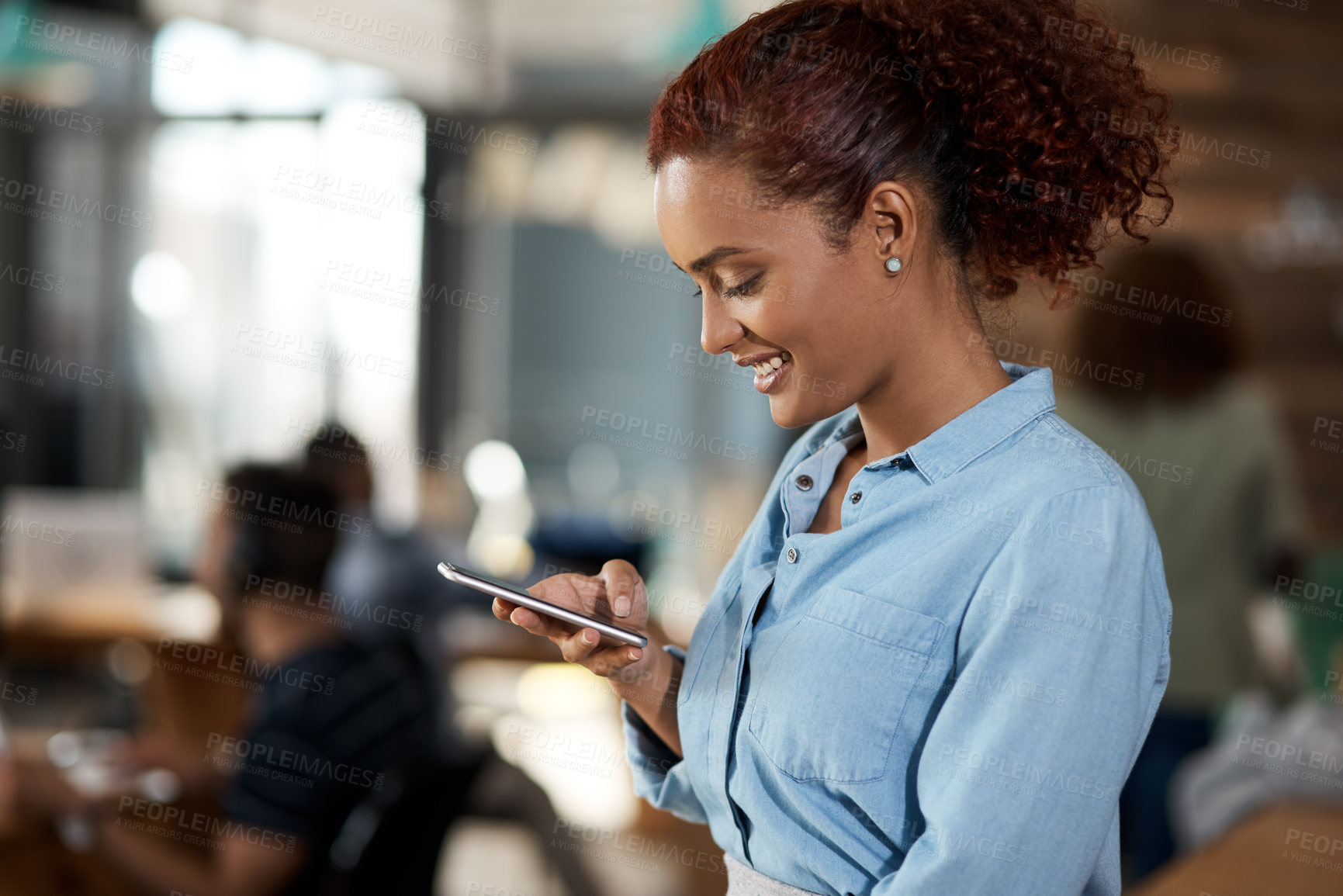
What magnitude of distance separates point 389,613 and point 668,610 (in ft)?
5.06

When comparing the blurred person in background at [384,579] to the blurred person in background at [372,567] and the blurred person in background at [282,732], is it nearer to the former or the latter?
the blurred person in background at [372,567]

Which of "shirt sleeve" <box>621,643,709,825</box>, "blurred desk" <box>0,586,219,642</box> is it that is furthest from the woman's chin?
"blurred desk" <box>0,586,219,642</box>

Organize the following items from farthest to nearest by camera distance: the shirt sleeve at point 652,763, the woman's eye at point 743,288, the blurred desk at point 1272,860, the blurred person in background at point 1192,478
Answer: the blurred person in background at point 1192,478 < the blurred desk at point 1272,860 < the shirt sleeve at point 652,763 < the woman's eye at point 743,288

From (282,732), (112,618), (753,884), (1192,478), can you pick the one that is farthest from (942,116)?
(112,618)

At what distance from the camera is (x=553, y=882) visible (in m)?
2.82

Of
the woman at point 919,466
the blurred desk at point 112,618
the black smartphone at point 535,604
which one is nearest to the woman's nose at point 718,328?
the woman at point 919,466

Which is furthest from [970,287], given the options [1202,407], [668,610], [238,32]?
[238,32]

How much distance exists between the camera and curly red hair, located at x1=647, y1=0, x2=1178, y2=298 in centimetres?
83

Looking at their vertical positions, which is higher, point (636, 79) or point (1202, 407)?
point (636, 79)

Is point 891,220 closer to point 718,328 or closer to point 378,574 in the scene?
point 718,328

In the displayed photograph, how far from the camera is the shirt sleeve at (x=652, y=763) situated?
1.09 meters

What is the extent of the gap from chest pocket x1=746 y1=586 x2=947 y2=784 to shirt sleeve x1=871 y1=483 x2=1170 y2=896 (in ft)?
0.12

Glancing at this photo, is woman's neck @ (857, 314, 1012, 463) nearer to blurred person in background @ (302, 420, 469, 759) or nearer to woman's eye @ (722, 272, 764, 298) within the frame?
woman's eye @ (722, 272, 764, 298)

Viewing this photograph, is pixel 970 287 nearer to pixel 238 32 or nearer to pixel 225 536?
pixel 225 536
